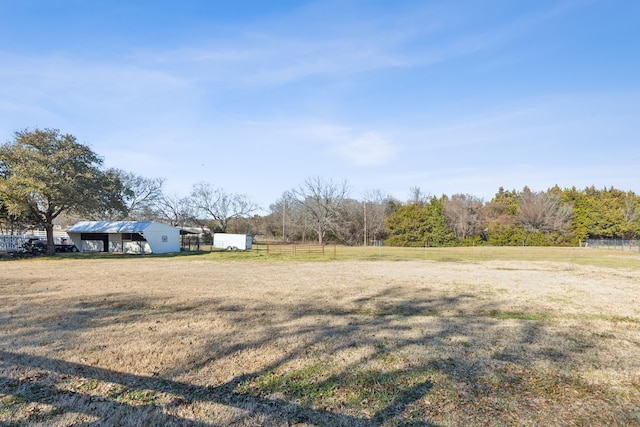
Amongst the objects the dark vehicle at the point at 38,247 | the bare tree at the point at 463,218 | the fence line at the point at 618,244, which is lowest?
the fence line at the point at 618,244

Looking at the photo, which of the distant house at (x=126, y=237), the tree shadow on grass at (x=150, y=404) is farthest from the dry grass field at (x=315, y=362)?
the distant house at (x=126, y=237)

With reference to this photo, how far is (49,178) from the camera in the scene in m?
25.2

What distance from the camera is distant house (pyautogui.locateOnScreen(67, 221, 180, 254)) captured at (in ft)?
114

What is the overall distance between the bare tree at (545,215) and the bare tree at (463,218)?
6.74 m

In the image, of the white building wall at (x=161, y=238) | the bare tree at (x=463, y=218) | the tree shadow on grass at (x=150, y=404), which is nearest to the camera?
the tree shadow on grass at (x=150, y=404)

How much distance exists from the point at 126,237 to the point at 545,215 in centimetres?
5930

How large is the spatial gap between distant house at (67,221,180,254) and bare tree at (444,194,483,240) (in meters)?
42.4

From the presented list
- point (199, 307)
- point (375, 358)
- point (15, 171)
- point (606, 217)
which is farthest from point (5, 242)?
point (606, 217)

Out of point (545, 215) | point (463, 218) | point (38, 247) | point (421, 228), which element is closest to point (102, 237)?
point (38, 247)

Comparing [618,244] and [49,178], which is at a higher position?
[49,178]

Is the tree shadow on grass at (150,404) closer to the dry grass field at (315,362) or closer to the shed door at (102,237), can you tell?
the dry grass field at (315,362)

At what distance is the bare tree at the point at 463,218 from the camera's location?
60812 millimetres

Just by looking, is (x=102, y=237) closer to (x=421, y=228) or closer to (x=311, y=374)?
(x=311, y=374)

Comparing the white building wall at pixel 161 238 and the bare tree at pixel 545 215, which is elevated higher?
the bare tree at pixel 545 215
